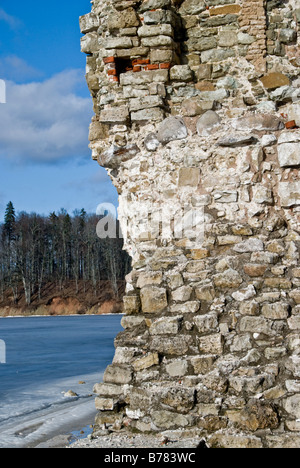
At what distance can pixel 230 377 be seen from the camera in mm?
3195

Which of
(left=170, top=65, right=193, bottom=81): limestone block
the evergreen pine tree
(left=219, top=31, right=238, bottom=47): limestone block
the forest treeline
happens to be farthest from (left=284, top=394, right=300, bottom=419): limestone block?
the evergreen pine tree

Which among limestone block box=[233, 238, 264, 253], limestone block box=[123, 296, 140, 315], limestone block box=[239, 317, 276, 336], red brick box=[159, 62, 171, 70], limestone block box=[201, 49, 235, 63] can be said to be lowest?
limestone block box=[239, 317, 276, 336]

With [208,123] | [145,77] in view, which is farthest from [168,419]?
[145,77]

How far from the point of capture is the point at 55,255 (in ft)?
157

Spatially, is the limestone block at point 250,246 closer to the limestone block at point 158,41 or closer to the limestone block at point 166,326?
the limestone block at point 166,326

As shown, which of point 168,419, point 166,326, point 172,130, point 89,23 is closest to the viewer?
point 168,419

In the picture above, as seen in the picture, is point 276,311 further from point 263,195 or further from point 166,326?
point 263,195

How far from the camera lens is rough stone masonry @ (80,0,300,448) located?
3174 mm

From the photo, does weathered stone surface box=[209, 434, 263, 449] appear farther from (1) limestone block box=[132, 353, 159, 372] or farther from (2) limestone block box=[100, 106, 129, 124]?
(2) limestone block box=[100, 106, 129, 124]

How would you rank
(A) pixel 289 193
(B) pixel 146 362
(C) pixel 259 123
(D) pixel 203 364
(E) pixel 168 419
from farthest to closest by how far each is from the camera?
(C) pixel 259 123 < (A) pixel 289 193 < (B) pixel 146 362 < (D) pixel 203 364 < (E) pixel 168 419

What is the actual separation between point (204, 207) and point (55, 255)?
45.2 meters

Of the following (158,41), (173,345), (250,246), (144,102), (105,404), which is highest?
(158,41)

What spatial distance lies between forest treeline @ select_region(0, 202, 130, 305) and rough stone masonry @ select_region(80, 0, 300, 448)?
37.0m

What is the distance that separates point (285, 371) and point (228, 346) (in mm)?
413
